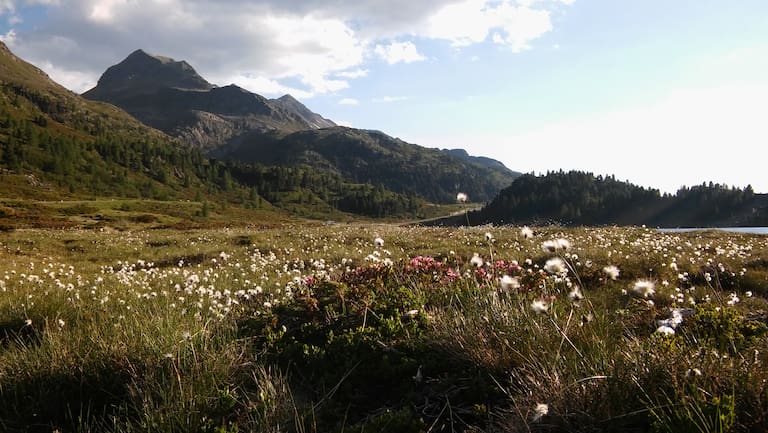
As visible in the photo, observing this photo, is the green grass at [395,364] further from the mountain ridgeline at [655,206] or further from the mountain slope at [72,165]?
the mountain ridgeline at [655,206]

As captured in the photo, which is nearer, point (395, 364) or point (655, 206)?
point (395, 364)

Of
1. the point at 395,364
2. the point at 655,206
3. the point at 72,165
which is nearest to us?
the point at 395,364

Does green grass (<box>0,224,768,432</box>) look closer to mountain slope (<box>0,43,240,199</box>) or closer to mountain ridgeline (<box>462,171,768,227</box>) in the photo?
mountain slope (<box>0,43,240,199</box>)

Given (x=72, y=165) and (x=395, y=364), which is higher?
(x=72, y=165)

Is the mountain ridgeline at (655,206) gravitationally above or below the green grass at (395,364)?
above

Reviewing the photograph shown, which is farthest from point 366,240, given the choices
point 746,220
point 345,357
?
point 746,220

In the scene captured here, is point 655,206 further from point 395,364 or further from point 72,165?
point 72,165

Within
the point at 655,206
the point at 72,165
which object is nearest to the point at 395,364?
the point at 72,165

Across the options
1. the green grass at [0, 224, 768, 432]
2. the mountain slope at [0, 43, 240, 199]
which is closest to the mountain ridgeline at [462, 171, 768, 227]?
the mountain slope at [0, 43, 240, 199]

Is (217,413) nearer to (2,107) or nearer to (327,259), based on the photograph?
(327,259)

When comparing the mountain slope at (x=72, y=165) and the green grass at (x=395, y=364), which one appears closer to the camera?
the green grass at (x=395, y=364)

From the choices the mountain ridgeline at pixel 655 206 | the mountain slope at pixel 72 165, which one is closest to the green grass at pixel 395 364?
the mountain slope at pixel 72 165

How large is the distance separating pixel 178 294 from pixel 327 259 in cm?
637

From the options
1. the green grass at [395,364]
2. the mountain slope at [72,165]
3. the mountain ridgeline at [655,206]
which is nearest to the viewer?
the green grass at [395,364]
